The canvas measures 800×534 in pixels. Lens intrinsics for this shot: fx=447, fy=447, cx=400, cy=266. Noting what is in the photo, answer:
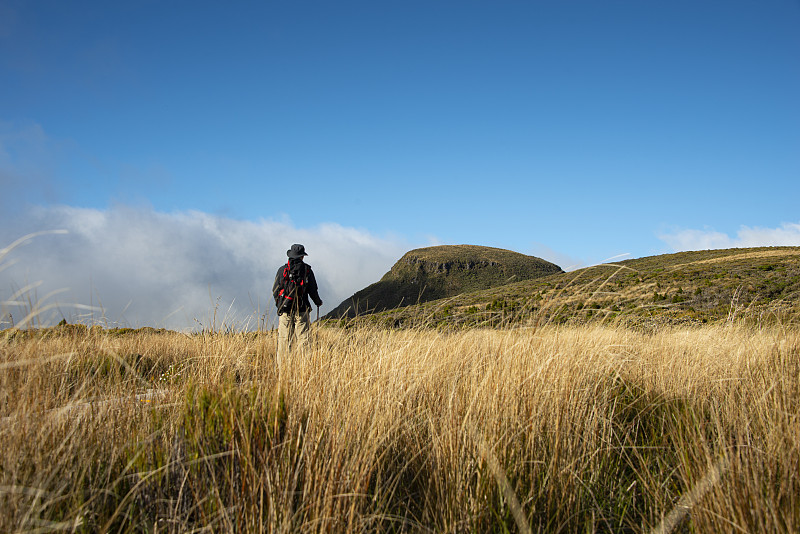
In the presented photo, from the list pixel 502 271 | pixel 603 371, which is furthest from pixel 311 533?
pixel 502 271

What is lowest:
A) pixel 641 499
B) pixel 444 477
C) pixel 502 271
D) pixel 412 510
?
pixel 641 499

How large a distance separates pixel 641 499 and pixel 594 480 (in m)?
0.32

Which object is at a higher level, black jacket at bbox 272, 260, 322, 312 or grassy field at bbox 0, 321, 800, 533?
black jacket at bbox 272, 260, 322, 312

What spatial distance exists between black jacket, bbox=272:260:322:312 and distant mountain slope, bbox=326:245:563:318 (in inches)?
2370

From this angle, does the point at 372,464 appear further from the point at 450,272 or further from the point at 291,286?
the point at 450,272

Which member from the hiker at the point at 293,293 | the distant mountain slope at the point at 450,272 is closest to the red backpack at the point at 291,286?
the hiker at the point at 293,293

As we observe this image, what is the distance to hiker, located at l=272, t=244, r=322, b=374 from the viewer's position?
20.3 feet

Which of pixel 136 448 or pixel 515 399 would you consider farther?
pixel 515 399

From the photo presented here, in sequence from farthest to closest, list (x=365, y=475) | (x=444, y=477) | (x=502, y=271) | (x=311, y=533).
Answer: (x=502, y=271) → (x=444, y=477) → (x=365, y=475) → (x=311, y=533)

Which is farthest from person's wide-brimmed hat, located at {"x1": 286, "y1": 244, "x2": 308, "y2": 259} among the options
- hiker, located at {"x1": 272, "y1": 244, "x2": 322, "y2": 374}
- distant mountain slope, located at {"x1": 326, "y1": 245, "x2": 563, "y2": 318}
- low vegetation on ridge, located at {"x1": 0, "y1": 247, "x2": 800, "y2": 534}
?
distant mountain slope, located at {"x1": 326, "y1": 245, "x2": 563, "y2": 318}

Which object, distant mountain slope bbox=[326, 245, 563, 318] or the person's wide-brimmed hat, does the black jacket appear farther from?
distant mountain slope bbox=[326, 245, 563, 318]

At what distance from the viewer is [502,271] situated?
81.2m

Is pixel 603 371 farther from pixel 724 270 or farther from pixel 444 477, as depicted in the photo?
pixel 724 270

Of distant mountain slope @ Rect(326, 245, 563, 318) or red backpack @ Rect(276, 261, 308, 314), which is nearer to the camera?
red backpack @ Rect(276, 261, 308, 314)
